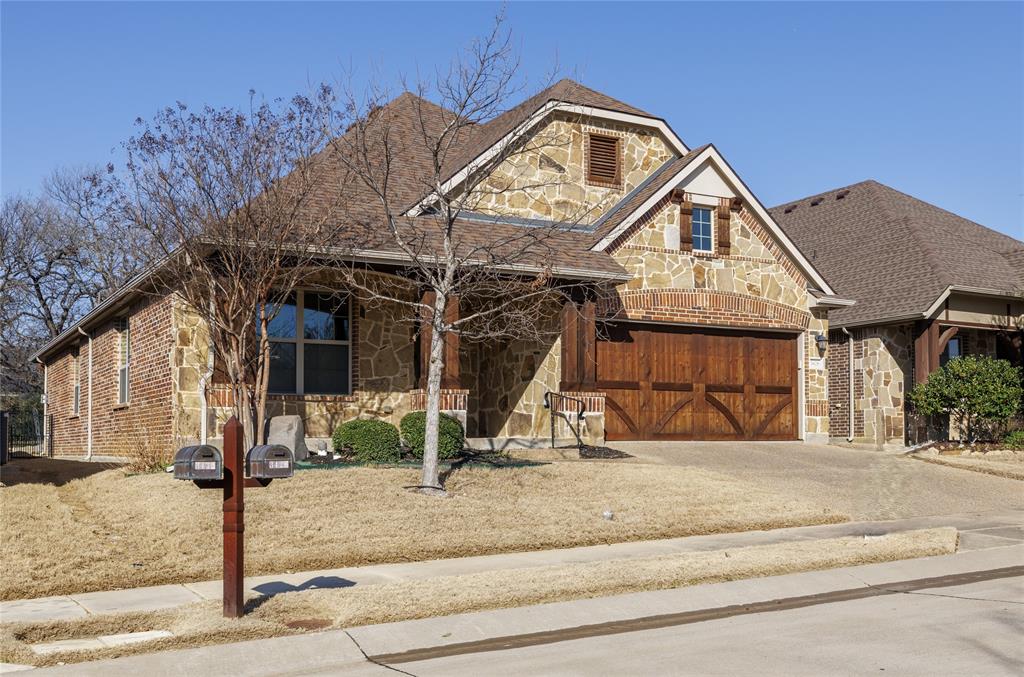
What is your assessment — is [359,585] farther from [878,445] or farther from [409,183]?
[878,445]

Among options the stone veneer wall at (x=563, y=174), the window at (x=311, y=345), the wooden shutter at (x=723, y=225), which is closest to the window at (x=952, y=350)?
the wooden shutter at (x=723, y=225)

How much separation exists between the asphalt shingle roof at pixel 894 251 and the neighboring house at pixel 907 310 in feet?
0.11

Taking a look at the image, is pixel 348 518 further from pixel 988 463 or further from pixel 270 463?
pixel 988 463

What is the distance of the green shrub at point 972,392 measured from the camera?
72.5 feet

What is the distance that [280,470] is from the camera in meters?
8.12

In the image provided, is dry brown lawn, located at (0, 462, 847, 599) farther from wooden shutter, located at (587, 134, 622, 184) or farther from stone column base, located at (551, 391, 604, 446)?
wooden shutter, located at (587, 134, 622, 184)

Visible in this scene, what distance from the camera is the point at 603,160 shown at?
70.7 feet

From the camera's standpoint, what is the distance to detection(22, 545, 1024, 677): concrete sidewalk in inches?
268

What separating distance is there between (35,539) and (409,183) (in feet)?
36.3

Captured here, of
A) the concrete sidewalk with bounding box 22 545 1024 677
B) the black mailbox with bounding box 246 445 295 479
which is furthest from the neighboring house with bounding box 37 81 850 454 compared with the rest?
the black mailbox with bounding box 246 445 295 479

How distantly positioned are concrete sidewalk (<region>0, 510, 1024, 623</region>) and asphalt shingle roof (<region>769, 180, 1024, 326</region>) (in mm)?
10970

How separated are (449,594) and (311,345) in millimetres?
10043

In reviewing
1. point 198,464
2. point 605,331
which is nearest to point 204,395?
point 605,331

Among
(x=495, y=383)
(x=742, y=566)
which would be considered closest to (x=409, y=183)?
(x=495, y=383)
